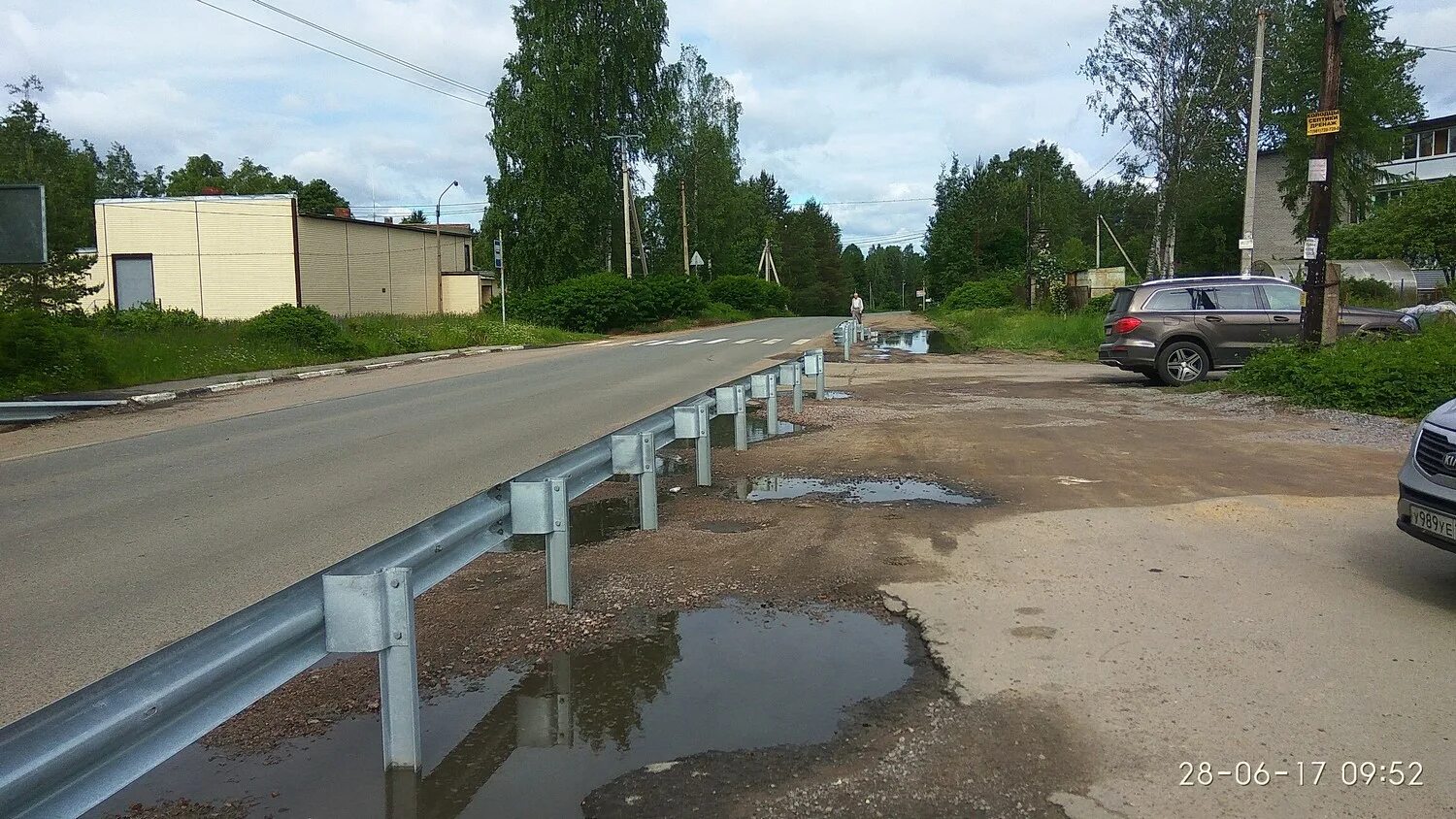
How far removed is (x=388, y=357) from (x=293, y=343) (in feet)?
7.92

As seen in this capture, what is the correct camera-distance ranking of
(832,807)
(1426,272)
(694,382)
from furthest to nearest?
(1426,272)
(694,382)
(832,807)

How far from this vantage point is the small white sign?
1465 centimetres

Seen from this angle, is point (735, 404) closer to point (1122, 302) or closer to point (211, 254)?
point (1122, 302)

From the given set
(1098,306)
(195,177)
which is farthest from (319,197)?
(1098,306)

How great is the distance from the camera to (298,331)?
2688cm

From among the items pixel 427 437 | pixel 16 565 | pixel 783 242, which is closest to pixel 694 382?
pixel 427 437

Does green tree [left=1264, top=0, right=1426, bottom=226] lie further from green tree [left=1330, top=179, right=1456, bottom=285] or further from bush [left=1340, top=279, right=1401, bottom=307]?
bush [left=1340, top=279, right=1401, bottom=307]

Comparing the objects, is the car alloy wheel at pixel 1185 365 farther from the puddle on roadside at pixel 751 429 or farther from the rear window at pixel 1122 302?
the puddle on roadside at pixel 751 429

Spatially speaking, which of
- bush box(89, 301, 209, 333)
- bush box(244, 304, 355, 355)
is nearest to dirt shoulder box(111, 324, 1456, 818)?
bush box(244, 304, 355, 355)

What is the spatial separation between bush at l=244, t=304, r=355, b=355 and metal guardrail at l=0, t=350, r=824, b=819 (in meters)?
23.4

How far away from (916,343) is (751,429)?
22130mm

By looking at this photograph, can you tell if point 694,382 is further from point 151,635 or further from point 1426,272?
point 1426,272

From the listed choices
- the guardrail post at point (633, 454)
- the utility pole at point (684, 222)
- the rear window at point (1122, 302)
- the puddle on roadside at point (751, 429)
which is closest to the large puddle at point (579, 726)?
the guardrail post at point (633, 454)

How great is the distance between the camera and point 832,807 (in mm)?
3324
